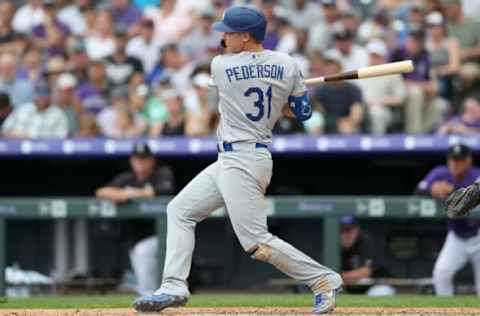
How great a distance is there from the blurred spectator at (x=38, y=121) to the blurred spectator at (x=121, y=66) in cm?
86

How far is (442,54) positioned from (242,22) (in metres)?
5.58

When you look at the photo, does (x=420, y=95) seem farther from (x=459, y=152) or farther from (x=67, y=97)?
(x=67, y=97)

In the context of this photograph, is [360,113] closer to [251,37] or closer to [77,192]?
[77,192]

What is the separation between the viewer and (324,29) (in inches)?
502

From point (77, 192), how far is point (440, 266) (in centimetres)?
403

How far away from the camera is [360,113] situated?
11.2 m

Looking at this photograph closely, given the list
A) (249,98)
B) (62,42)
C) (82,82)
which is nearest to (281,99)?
(249,98)

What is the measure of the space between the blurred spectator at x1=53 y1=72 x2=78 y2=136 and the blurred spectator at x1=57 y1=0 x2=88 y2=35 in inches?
55.1

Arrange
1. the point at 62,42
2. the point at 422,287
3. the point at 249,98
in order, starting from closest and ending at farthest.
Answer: the point at 249,98 < the point at 422,287 < the point at 62,42

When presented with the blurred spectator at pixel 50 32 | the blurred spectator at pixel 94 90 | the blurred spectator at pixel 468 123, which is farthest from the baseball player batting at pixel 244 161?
the blurred spectator at pixel 50 32

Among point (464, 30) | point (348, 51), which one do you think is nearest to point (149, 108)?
point (348, 51)

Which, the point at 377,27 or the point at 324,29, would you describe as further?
the point at 324,29

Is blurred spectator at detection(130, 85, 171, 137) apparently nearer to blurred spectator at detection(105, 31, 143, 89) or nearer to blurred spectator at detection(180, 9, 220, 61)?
blurred spectator at detection(105, 31, 143, 89)

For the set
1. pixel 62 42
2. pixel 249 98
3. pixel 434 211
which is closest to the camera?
pixel 249 98
